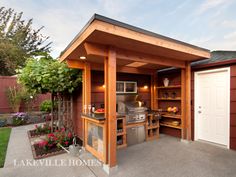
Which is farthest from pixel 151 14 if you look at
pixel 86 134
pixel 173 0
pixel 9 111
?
pixel 9 111

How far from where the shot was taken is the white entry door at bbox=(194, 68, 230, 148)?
3.50 metres

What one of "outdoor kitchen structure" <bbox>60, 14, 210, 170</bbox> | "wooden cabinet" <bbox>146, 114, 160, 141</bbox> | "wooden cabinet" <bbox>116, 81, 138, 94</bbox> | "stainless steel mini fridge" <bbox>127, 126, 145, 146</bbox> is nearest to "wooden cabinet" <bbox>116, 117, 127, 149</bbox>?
"outdoor kitchen structure" <bbox>60, 14, 210, 170</bbox>

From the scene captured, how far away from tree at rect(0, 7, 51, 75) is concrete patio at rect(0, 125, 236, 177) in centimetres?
774

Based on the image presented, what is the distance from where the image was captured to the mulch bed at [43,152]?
Answer: 3.17 metres

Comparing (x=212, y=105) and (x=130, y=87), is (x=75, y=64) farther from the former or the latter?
(x=212, y=105)

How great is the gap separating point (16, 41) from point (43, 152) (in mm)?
11298

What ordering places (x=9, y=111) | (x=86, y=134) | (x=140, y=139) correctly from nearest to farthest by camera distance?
1. (x=86, y=134)
2. (x=140, y=139)
3. (x=9, y=111)

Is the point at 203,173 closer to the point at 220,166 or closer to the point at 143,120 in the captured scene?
the point at 220,166

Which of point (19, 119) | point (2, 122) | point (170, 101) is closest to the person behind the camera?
point (170, 101)

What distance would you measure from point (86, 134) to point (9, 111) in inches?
245

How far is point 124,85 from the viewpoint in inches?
183

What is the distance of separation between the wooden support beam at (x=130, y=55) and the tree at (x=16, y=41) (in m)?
7.87

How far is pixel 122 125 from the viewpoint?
3.72m

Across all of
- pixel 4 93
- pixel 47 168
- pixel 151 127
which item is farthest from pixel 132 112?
pixel 4 93
